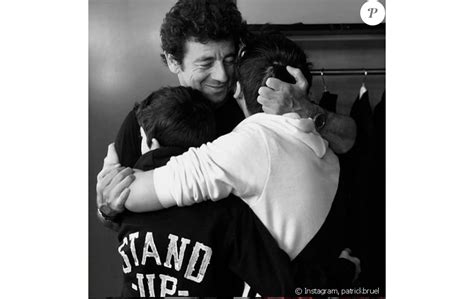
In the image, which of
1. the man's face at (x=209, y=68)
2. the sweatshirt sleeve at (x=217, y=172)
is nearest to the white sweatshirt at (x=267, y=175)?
the sweatshirt sleeve at (x=217, y=172)

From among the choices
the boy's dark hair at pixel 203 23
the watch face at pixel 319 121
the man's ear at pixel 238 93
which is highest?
the boy's dark hair at pixel 203 23

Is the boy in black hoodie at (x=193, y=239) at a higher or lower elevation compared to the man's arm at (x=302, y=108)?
lower

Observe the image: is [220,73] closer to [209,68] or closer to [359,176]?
[209,68]

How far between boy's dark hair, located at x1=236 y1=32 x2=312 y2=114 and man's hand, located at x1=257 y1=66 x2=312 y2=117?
0.01m

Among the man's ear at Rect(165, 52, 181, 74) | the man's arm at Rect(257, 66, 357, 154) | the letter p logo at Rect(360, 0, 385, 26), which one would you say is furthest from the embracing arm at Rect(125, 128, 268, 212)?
the letter p logo at Rect(360, 0, 385, 26)

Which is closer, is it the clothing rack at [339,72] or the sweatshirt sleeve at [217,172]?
the sweatshirt sleeve at [217,172]

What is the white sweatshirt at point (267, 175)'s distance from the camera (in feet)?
6.91

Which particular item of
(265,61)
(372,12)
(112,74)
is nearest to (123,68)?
(112,74)

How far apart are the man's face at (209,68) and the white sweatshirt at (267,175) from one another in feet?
0.41

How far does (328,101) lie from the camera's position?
86.7 inches

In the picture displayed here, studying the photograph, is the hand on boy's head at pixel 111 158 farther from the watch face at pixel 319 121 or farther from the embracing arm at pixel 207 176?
the watch face at pixel 319 121

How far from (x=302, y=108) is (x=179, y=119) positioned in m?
0.33
